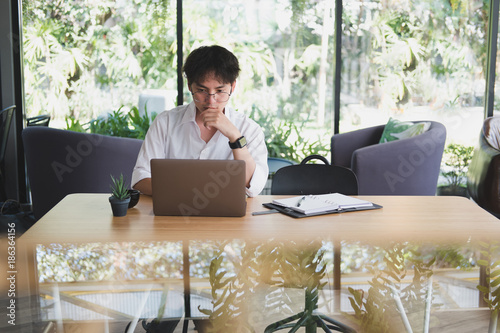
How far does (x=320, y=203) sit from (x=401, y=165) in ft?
7.67

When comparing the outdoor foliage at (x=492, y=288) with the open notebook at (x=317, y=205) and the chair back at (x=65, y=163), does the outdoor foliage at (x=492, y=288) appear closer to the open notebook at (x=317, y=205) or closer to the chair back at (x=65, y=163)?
the open notebook at (x=317, y=205)

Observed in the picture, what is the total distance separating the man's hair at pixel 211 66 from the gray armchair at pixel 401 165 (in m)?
2.04

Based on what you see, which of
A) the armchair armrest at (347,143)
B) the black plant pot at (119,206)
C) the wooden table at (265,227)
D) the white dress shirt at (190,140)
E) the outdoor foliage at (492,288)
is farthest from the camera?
the armchair armrest at (347,143)

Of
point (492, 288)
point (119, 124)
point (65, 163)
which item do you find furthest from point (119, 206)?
point (119, 124)

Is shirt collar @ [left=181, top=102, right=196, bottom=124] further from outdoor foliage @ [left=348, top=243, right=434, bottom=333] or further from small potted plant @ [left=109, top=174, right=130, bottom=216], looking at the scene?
outdoor foliage @ [left=348, top=243, right=434, bottom=333]

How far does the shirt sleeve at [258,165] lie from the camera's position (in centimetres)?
247

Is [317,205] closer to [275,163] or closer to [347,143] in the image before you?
[275,163]

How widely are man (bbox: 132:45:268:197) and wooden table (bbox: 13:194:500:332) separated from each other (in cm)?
29

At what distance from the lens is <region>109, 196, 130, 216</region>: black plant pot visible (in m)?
2.10

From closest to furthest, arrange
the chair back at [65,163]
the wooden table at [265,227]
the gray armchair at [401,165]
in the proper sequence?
1. the wooden table at [265,227]
2. the chair back at [65,163]
3. the gray armchair at [401,165]

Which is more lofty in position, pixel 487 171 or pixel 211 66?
pixel 211 66

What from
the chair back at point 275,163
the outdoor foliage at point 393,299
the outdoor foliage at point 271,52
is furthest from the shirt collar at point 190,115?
the outdoor foliage at point 271,52

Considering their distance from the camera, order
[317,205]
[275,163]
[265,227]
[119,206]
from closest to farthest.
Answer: [265,227]
[119,206]
[317,205]
[275,163]

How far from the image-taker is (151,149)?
8.64ft
